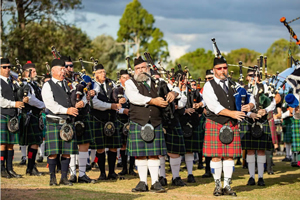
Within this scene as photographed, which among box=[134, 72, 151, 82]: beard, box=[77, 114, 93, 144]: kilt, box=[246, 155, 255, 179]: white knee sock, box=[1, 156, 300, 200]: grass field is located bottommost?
box=[1, 156, 300, 200]: grass field

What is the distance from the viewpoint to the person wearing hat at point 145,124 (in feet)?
20.3

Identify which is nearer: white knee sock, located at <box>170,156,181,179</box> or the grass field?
Result: the grass field

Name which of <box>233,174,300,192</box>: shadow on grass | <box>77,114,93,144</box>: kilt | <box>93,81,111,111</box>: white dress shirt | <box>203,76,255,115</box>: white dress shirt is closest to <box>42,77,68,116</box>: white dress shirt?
<box>77,114,93,144</box>: kilt

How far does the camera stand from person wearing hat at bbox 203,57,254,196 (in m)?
6.19

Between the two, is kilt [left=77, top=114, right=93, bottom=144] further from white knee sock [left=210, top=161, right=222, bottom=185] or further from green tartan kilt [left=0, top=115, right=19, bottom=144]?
white knee sock [left=210, top=161, right=222, bottom=185]

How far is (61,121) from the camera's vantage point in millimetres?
6738

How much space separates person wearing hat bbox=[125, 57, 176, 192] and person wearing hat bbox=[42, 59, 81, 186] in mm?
891

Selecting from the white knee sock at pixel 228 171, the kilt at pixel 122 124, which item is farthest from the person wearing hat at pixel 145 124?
the kilt at pixel 122 124

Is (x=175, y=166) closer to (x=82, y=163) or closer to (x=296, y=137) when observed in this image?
(x=82, y=163)

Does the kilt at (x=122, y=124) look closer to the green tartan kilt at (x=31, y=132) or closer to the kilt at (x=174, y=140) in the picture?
the green tartan kilt at (x=31, y=132)

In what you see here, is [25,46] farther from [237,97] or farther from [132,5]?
[132,5]

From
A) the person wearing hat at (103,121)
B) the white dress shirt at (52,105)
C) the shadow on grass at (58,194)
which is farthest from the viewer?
the person wearing hat at (103,121)

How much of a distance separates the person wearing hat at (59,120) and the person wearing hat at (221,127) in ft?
6.02

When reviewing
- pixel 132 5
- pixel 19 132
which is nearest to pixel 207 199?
pixel 19 132
